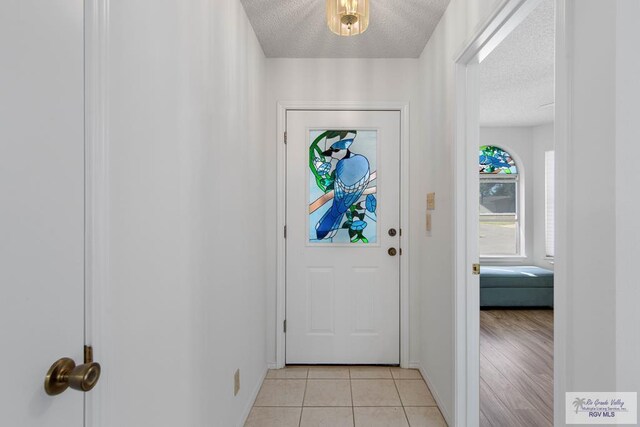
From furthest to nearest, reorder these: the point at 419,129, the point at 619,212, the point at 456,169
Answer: the point at 419,129 < the point at 456,169 < the point at 619,212

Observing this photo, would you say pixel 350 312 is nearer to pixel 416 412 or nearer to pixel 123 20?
pixel 416 412

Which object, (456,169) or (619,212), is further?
(456,169)

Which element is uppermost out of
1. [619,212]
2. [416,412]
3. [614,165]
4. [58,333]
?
[614,165]

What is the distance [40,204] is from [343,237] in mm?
2251

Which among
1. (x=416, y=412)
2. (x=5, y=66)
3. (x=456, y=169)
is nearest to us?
(x=5, y=66)

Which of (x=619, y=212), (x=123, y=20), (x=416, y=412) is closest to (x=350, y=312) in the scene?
(x=416, y=412)

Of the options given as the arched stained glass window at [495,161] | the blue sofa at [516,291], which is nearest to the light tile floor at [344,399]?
the blue sofa at [516,291]

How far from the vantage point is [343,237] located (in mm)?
2771

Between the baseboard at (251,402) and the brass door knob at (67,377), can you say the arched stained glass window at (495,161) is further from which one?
the brass door knob at (67,377)

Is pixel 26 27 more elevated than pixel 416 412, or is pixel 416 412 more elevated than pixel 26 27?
pixel 26 27

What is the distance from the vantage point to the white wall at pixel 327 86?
8.97ft

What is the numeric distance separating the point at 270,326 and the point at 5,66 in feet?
8.02

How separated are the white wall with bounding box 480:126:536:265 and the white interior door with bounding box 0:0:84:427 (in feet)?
17.5

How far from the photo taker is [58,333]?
0.70 metres
